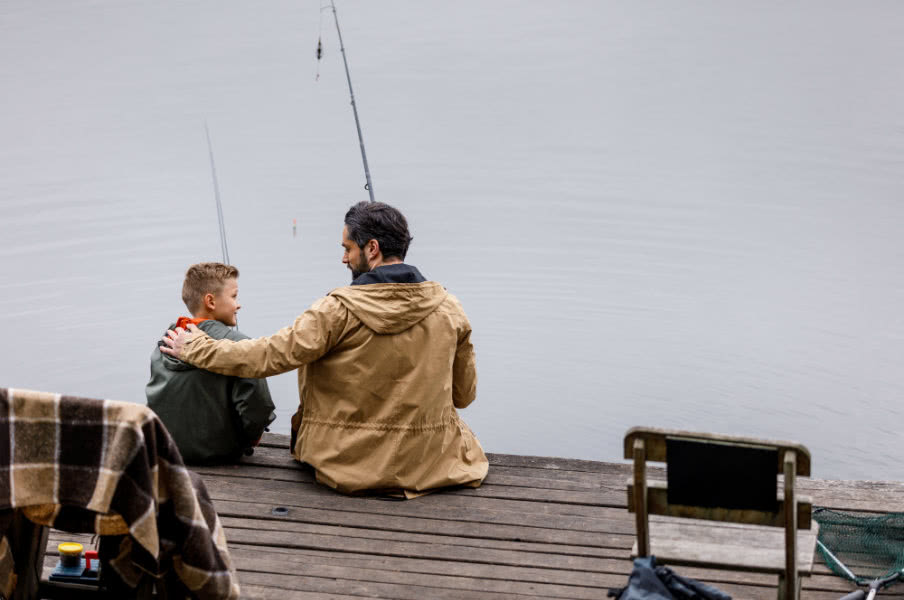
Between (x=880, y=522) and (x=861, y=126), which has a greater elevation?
(x=861, y=126)

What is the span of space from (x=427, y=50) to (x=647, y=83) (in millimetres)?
2513

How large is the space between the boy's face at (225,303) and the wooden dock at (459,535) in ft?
1.82

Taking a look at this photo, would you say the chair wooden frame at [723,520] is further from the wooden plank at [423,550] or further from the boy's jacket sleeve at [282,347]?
the boy's jacket sleeve at [282,347]

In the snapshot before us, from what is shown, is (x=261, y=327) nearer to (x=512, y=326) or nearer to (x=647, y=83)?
(x=512, y=326)

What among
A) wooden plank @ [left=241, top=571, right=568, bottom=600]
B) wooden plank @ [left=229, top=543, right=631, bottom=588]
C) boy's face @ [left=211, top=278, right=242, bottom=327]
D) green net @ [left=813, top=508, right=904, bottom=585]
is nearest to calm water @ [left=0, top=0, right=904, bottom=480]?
green net @ [left=813, top=508, right=904, bottom=585]

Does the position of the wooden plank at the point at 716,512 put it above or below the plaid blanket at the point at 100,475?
below

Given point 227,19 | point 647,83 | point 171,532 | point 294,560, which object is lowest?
point 294,560

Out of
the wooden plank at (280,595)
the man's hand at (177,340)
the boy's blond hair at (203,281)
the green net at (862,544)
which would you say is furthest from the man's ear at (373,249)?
the green net at (862,544)

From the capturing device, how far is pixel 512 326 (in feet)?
25.4

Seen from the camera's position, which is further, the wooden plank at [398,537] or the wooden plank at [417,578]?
the wooden plank at [398,537]

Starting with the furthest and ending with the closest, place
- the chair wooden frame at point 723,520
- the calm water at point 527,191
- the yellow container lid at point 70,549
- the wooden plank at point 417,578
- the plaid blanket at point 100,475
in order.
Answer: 1. the calm water at point 527,191
2. the wooden plank at point 417,578
3. the yellow container lid at point 70,549
4. the chair wooden frame at point 723,520
5. the plaid blanket at point 100,475

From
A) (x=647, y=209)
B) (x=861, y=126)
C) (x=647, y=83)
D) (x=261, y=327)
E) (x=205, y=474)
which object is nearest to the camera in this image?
(x=205, y=474)

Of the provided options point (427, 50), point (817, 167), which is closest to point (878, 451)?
point (817, 167)

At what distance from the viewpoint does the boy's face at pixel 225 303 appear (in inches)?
177
